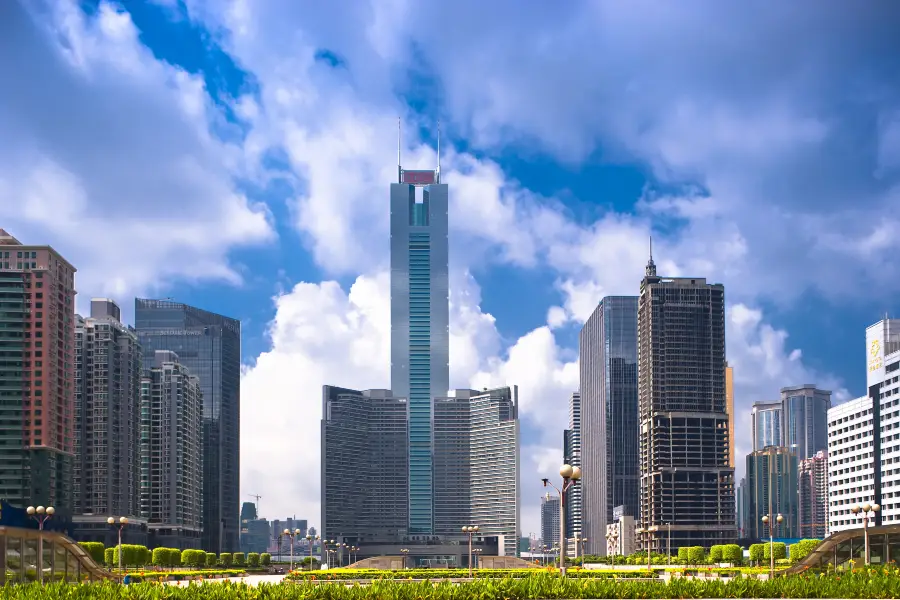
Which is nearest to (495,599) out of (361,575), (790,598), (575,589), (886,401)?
(575,589)

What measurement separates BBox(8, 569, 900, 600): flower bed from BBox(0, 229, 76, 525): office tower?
139943mm

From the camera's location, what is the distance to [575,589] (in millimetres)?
37750

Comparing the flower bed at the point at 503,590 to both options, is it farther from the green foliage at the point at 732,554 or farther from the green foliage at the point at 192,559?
the green foliage at the point at 732,554

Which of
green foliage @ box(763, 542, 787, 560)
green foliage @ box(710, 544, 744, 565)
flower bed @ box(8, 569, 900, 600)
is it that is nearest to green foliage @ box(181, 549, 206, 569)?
green foliage @ box(763, 542, 787, 560)

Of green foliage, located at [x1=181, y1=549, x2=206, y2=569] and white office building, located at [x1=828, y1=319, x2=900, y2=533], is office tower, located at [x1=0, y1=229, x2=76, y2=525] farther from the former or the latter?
white office building, located at [x1=828, y1=319, x2=900, y2=533]

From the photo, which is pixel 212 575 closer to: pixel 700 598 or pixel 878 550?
pixel 878 550

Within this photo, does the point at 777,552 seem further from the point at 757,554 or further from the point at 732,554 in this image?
the point at 732,554

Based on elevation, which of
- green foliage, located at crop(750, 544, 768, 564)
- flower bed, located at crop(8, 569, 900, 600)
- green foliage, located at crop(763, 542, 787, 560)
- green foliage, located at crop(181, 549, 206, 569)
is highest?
flower bed, located at crop(8, 569, 900, 600)

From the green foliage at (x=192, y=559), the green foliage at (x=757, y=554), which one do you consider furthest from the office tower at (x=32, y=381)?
the green foliage at (x=757, y=554)

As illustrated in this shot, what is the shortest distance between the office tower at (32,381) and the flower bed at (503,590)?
140 m

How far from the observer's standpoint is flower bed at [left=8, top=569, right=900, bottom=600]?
1391 inches

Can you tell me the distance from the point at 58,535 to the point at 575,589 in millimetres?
33634

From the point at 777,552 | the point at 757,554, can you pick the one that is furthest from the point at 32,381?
the point at 777,552

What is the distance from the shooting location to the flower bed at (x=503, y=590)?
35.3m
